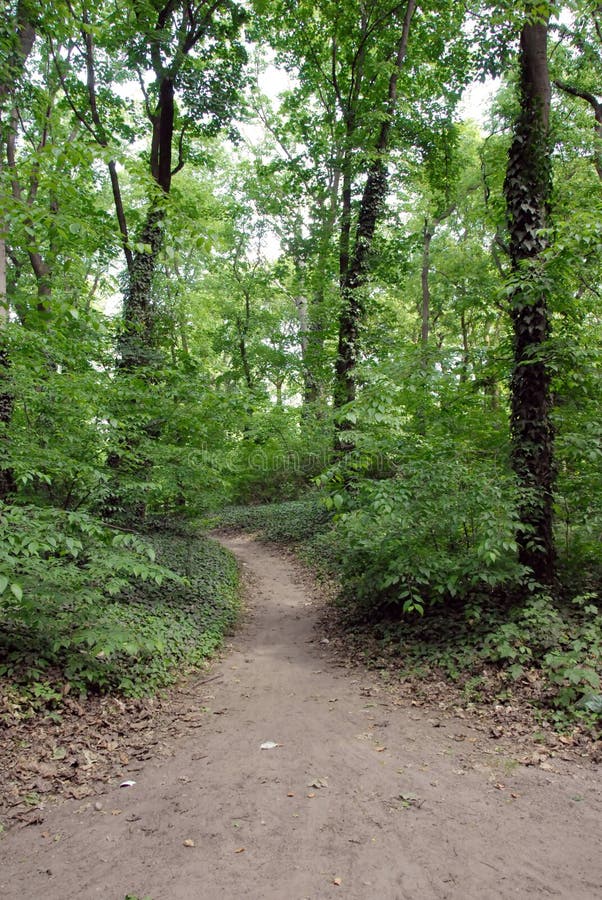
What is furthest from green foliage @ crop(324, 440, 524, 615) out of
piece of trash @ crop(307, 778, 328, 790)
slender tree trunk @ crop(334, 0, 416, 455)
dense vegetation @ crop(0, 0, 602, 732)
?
slender tree trunk @ crop(334, 0, 416, 455)

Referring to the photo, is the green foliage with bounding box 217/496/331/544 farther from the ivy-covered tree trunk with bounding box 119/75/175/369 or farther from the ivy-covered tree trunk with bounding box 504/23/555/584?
the ivy-covered tree trunk with bounding box 504/23/555/584

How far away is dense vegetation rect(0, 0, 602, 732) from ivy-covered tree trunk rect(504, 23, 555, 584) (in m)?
0.03

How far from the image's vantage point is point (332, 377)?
15.7 metres

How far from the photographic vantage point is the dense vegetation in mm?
4793

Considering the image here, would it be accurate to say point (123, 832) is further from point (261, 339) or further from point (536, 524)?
point (261, 339)

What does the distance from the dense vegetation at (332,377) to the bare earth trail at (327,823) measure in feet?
3.84

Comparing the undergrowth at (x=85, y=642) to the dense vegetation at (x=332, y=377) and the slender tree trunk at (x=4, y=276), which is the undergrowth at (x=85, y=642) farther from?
the slender tree trunk at (x=4, y=276)

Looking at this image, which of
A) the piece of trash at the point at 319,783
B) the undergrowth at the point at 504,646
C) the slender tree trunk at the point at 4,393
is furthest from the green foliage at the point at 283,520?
the piece of trash at the point at 319,783

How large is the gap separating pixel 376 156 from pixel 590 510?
369 inches

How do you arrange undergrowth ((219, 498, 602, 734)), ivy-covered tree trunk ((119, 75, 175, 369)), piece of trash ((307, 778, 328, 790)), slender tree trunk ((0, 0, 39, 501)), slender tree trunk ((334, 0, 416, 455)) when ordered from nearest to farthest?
piece of trash ((307, 778, 328, 790)), undergrowth ((219, 498, 602, 734)), slender tree trunk ((0, 0, 39, 501)), ivy-covered tree trunk ((119, 75, 175, 369)), slender tree trunk ((334, 0, 416, 455))

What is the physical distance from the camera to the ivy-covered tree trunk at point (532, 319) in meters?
5.96

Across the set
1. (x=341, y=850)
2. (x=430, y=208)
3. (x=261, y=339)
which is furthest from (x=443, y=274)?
(x=341, y=850)

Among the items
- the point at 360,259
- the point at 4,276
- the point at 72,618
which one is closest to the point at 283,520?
the point at 360,259

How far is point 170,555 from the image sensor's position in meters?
10.1
